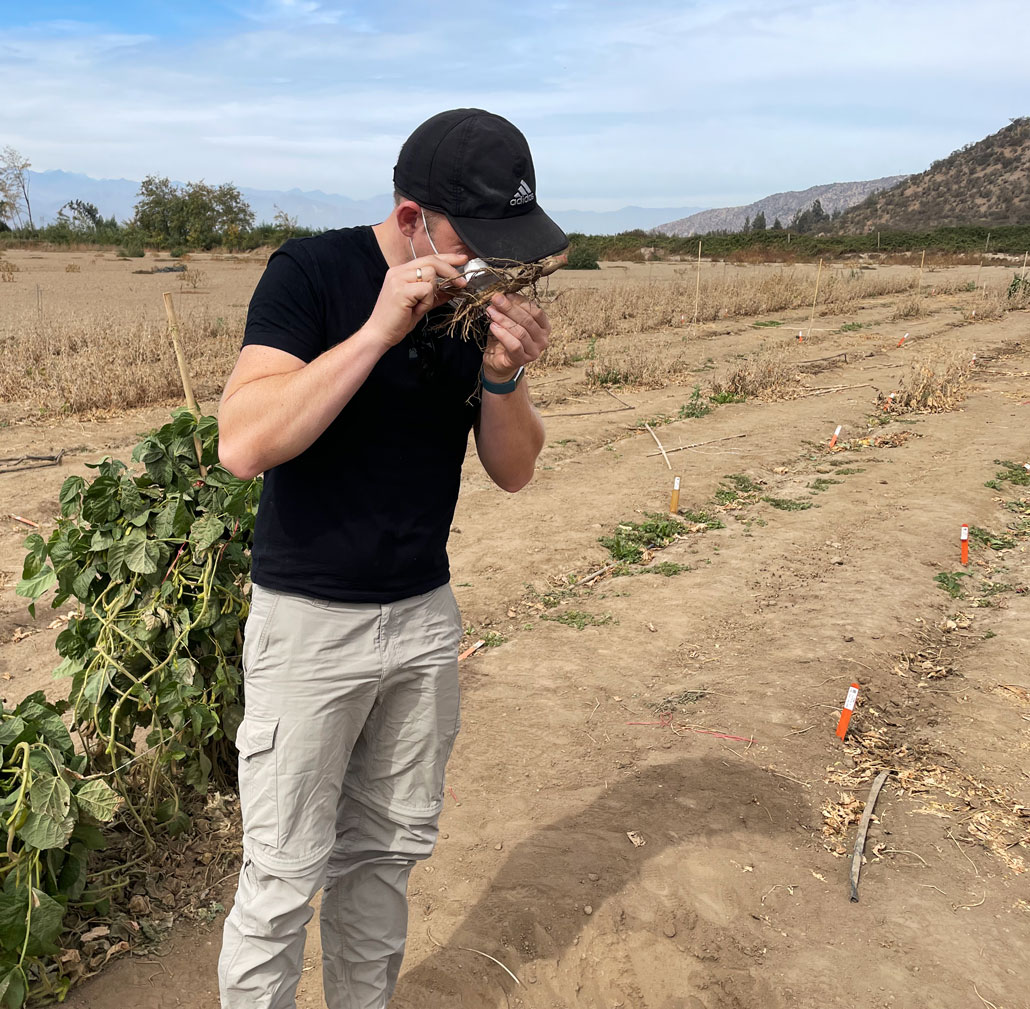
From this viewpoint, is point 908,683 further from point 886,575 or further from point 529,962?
point 529,962

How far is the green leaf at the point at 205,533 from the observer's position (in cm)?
239

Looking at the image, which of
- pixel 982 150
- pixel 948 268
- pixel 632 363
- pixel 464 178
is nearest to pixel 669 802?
pixel 464 178

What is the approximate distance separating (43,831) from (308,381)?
4.31 feet

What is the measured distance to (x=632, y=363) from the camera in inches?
415

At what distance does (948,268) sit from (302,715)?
39.1 m

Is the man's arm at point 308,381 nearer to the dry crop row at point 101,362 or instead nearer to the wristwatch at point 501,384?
the wristwatch at point 501,384

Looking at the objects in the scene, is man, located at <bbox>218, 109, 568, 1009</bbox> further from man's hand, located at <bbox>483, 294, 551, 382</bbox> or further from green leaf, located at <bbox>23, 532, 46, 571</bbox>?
green leaf, located at <bbox>23, 532, 46, 571</bbox>

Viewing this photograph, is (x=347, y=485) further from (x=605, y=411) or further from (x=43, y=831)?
(x=605, y=411)

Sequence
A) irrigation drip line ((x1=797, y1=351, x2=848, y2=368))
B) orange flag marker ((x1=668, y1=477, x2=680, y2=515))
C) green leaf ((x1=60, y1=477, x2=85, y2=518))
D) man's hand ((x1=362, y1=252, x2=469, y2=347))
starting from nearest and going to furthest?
man's hand ((x1=362, y1=252, x2=469, y2=347)) < green leaf ((x1=60, y1=477, x2=85, y2=518)) < orange flag marker ((x1=668, y1=477, x2=680, y2=515)) < irrigation drip line ((x1=797, y1=351, x2=848, y2=368))

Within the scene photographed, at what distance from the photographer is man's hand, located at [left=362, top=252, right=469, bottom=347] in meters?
1.33

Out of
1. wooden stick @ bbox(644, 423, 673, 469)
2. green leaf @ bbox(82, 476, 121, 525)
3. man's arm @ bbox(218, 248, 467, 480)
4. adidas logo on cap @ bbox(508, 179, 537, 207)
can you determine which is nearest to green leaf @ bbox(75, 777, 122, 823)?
green leaf @ bbox(82, 476, 121, 525)

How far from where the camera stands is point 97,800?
2098mm

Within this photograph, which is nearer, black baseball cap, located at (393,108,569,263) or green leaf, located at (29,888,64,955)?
black baseball cap, located at (393,108,569,263)

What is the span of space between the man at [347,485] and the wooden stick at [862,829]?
167 cm
